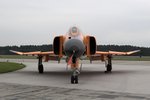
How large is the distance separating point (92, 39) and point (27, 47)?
305ft

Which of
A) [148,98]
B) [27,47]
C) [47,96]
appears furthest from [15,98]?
[27,47]

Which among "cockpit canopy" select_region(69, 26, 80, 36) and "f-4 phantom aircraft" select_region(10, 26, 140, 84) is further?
"cockpit canopy" select_region(69, 26, 80, 36)

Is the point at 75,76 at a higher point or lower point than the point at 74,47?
lower

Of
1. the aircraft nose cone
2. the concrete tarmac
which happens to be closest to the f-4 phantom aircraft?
the aircraft nose cone

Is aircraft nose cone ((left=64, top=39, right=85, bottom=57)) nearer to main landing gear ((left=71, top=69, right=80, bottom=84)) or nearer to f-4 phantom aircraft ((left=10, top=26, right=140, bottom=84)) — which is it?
f-4 phantom aircraft ((left=10, top=26, right=140, bottom=84))

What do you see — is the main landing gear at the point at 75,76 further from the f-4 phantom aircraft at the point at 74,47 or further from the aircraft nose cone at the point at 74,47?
the aircraft nose cone at the point at 74,47

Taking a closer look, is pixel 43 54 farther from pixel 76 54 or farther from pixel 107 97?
pixel 107 97

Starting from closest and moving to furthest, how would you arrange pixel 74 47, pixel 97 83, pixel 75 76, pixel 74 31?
pixel 75 76 < pixel 74 47 < pixel 97 83 < pixel 74 31

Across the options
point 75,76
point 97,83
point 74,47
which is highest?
point 74,47

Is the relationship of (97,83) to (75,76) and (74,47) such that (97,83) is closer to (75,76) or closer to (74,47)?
(75,76)

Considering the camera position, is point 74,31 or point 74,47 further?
point 74,31

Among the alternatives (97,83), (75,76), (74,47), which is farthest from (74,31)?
(97,83)

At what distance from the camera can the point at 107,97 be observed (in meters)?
9.55

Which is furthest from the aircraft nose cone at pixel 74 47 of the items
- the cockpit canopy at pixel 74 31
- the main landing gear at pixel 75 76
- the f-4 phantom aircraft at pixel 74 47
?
the cockpit canopy at pixel 74 31
